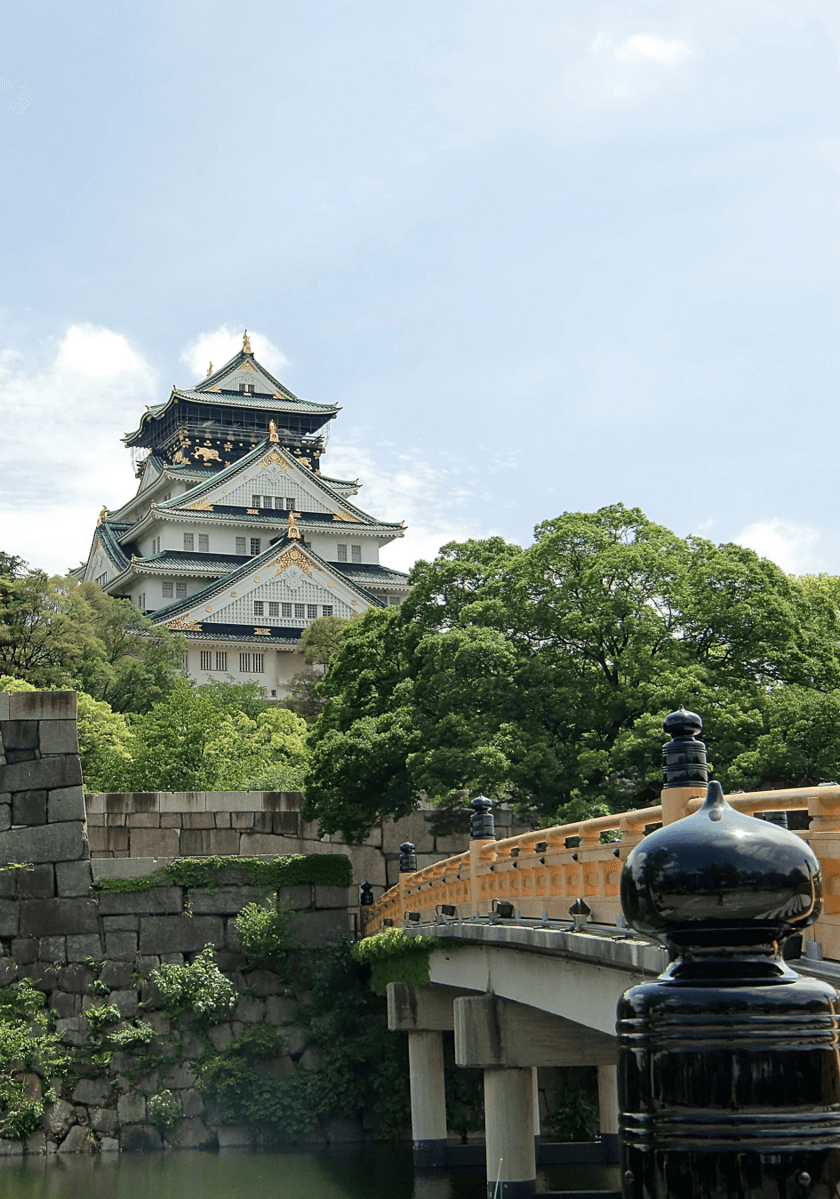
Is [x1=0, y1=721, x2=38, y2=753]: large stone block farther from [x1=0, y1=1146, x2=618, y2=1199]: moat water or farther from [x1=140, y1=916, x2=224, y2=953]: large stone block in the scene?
[x1=0, y1=1146, x2=618, y2=1199]: moat water

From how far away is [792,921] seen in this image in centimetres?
207

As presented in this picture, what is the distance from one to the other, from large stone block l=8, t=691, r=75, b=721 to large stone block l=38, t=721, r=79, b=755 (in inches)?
4.4

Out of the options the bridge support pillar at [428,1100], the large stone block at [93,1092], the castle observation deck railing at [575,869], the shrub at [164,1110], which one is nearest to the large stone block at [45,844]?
the large stone block at [93,1092]

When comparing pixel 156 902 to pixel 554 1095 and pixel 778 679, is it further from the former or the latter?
pixel 778 679

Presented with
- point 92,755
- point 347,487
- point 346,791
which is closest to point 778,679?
point 346,791

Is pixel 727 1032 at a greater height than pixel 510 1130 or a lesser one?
greater

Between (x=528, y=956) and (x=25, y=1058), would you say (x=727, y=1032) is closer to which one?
(x=528, y=956)

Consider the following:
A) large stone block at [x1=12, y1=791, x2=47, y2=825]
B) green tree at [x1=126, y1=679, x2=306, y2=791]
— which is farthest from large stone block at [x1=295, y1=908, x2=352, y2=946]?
green tree at [x1=126, y1=679, x2=306, y2=791]

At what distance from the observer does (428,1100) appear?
2014 cm

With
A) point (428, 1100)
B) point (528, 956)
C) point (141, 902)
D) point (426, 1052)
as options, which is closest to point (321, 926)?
point (141, 902)

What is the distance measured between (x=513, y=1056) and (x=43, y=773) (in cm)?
1176

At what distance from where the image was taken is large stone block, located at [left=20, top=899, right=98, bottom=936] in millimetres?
→ 23516

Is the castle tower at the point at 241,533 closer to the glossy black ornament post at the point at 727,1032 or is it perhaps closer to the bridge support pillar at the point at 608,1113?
the bridge support pillar at the point at 608,1113

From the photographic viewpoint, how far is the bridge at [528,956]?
767cm
